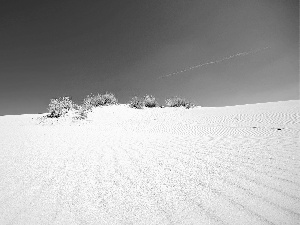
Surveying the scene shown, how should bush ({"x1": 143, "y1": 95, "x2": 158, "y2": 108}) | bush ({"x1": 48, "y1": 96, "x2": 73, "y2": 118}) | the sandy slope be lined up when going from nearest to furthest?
the sandy slope → bush ({"x1": 48, "y1": 96, "x2": 73, "y2": 118}) → bush ({"x1": 143, "y1": 95, "x2": 158, "y2": 108})

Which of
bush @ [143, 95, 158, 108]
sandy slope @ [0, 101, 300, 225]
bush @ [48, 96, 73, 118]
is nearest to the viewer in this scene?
sandy slope @ [0, 101, 300, 225]

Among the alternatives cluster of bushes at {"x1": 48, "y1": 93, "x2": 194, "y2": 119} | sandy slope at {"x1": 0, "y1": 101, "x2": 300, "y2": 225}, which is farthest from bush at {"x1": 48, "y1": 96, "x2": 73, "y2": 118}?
sandy slope at {"x1": 0, "y1": 101, "x2": 300, "y2": 225}

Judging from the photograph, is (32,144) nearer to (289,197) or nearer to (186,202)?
(186,202)

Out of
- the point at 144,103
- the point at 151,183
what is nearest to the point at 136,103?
the point at 144,103

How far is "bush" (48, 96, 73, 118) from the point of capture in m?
8.47

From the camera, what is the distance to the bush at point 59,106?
847 cm

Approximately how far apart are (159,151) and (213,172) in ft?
3.78

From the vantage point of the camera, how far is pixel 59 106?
877cm

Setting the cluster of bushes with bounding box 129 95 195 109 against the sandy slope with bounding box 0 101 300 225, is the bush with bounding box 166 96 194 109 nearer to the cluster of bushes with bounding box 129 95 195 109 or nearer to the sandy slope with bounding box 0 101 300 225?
the cluster of bushes with bounding box 129 95 195 109

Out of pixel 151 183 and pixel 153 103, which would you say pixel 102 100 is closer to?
pixel 153 103

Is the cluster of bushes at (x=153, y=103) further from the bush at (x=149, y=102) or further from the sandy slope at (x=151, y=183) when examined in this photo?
the sandy slope at (x=151, y=183)

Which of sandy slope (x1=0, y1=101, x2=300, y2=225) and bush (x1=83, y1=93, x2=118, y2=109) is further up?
bush (x1=83, y1=93, x2=118, y2=109)

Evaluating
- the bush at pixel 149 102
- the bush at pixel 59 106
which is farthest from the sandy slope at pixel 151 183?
the bush at pixel 149 102

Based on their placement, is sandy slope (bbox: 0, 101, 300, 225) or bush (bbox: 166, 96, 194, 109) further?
bush (bbox: 166, 96, 194, 109)
